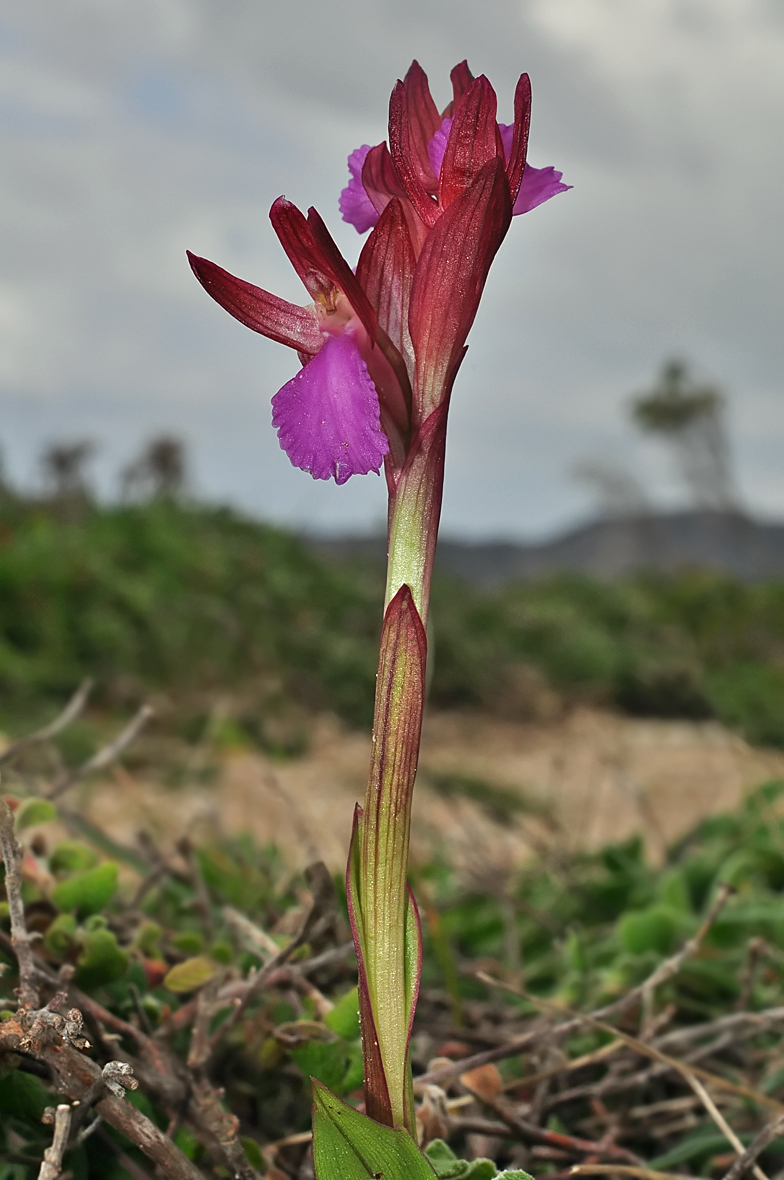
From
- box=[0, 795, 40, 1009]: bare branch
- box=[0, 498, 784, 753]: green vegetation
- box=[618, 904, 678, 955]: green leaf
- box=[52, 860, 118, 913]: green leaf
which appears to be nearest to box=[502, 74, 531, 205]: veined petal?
box=[0, 795, 40, 1009]: bare branch

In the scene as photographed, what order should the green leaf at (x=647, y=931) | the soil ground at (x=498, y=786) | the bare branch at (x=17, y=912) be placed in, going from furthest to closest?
1. the soil ground at (x=498, y=786)
2. the green leaf at (x=647, y=931)
3. the bare branch at (x=17, y=912)

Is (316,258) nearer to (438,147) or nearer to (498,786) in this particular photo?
(438,147)

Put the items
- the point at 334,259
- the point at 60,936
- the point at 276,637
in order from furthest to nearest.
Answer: the point at 276,637 < the point at 60,936 < the point at 334,259

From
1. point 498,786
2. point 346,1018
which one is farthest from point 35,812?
point 498,786

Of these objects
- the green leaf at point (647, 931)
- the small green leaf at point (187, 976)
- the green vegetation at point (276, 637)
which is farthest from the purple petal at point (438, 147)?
the green vegetation at point (276, 637)

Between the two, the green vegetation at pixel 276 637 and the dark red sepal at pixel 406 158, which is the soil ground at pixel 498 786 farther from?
the dark red sepal at pixel 406 158

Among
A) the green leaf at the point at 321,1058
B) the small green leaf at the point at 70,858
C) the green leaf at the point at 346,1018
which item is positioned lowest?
the green leaf at the point at 321,1058
